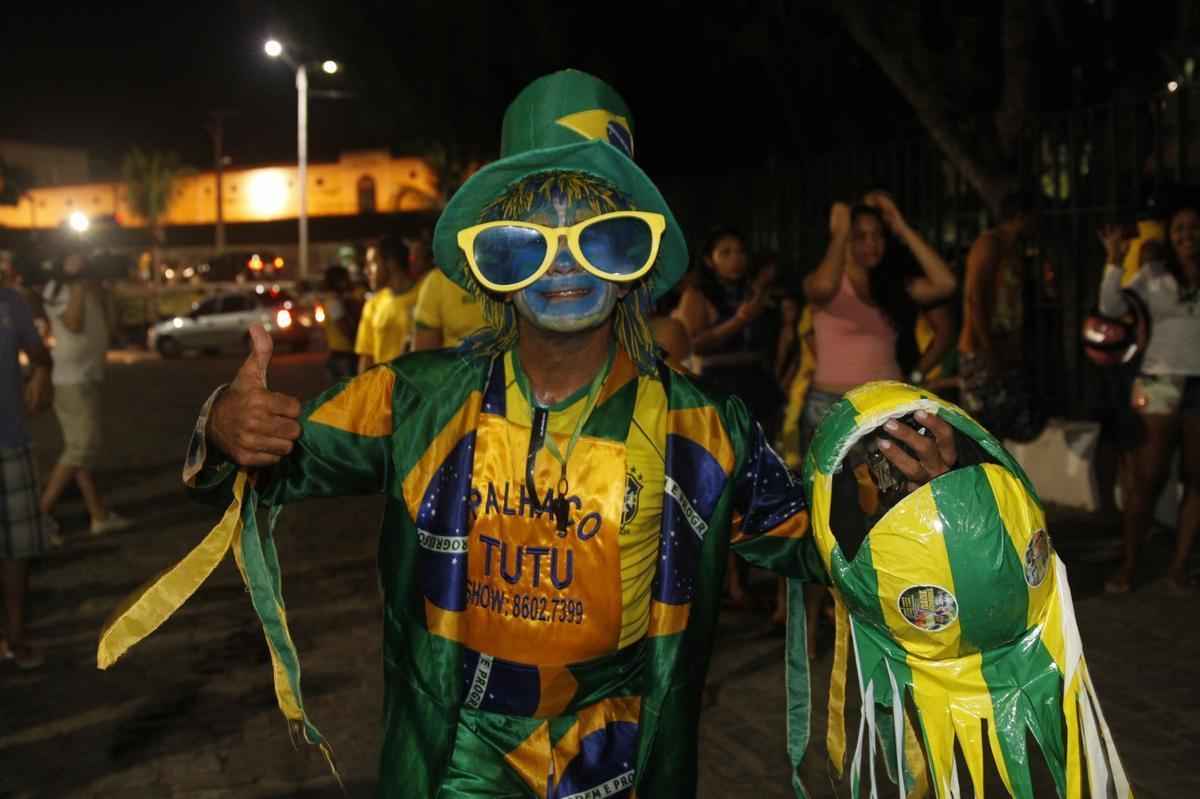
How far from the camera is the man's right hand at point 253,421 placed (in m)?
2.54

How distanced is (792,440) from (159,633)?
10.9 feet

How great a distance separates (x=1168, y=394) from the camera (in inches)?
279

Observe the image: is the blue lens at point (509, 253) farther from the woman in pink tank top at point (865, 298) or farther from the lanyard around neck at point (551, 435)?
the woman in pink tank top at point (865, 298)

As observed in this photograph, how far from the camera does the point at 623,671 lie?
2670mm

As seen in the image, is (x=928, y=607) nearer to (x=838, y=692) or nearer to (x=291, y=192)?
(x=838, y=692)

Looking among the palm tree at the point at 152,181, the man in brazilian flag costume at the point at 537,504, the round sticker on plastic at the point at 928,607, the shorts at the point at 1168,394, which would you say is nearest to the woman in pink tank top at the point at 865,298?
the shorts at the point at 1168,394

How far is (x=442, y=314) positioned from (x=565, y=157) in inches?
191

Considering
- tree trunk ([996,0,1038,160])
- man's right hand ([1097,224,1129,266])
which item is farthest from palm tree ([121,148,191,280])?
man's right hand ([1097,224,1129,266])

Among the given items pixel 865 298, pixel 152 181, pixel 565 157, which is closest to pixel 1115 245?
pixel 865 298

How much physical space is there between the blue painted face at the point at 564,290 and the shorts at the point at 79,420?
287 inches

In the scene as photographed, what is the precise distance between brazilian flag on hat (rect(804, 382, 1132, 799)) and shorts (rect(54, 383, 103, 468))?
7.73m

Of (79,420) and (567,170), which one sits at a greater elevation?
(567,170)

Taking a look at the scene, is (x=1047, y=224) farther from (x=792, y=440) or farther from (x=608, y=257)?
(x=608, y=257)

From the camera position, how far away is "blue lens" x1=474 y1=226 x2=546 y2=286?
2678mm
